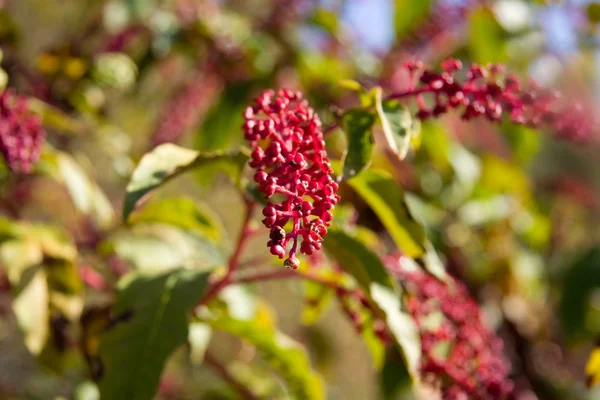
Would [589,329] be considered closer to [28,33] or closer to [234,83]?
[234,83]

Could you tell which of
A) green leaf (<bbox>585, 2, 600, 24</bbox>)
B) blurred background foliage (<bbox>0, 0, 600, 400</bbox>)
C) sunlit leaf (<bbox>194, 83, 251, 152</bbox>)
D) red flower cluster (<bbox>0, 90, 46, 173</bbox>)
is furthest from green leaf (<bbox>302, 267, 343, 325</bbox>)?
green leaf (<bbox>585, 2, 600, 24</bbox>)

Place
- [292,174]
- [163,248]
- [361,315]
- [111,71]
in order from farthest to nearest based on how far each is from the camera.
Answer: [111,71]
[163,248]
[361,315]
[292,174]

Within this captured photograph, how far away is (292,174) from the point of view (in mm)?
499

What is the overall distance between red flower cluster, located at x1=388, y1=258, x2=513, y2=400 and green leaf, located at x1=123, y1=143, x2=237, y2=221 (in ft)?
1.15

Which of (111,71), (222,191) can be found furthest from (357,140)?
(222,191)

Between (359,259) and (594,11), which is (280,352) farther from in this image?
(594,11)

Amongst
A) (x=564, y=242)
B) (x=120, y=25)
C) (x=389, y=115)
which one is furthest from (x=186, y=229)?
(x=564, y=242)

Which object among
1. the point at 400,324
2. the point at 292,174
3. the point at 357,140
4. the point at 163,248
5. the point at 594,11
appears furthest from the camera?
the point at 594,11

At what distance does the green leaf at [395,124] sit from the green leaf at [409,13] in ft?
2.85

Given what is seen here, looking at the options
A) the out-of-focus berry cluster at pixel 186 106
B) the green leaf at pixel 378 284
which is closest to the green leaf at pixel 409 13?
the out-of-focus berry cluster at pixel 186 106

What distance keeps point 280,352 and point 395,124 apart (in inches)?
17.1

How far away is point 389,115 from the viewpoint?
2.20ft

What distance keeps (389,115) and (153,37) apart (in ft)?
3.39

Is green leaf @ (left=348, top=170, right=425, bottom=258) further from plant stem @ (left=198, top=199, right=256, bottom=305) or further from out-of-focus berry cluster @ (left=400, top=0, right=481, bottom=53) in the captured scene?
out-of-focus berry cluster @ (left=400, top=0, right=481, bottom=53)
